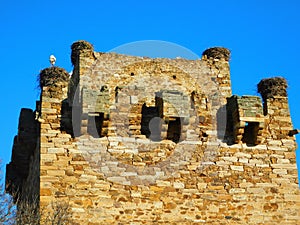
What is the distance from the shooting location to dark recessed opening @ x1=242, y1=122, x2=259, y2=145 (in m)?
14.4

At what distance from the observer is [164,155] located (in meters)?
13.9

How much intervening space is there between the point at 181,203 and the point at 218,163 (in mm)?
1154

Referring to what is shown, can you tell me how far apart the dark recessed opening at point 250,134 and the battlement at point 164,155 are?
0.06 ft

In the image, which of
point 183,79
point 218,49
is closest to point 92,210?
point 183,79

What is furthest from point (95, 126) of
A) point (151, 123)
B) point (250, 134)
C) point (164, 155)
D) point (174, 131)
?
point (250, 134)

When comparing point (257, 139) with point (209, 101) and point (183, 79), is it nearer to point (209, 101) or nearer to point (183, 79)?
point (209, 101)

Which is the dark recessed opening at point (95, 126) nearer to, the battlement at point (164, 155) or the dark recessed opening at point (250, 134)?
the battlement at point (164, 155)

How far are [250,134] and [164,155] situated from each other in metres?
1.84

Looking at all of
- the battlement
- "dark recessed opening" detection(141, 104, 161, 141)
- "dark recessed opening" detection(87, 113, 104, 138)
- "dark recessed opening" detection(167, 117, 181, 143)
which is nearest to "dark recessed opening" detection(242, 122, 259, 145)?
the battlement

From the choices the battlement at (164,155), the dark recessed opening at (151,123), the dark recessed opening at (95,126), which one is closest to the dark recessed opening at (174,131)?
the battlement at (164,155)

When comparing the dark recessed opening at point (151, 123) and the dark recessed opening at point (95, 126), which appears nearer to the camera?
the dark recessed opening at point (95, 126)

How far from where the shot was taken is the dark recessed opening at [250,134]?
14438mm

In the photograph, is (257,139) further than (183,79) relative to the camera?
No

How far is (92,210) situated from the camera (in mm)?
13203
